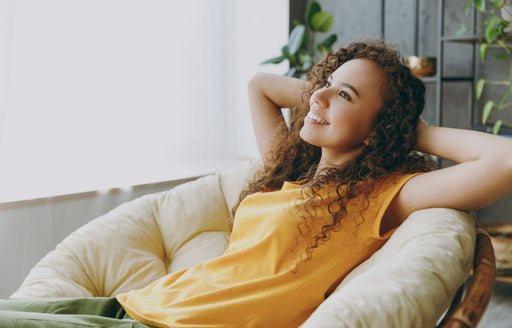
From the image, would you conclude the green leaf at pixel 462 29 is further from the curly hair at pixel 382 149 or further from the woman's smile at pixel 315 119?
the woman's smile at pixel 315 119

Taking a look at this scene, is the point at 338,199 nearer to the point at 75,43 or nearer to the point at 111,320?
the point at 111,320

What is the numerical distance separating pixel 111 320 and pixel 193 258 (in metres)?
0.55

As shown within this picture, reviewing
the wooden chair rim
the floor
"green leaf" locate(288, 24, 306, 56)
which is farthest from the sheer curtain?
the wooden chair rim

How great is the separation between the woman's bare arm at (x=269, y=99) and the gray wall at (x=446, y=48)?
1258 millimetres

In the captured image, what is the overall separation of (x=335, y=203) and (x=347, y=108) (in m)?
0.24

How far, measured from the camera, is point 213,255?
1.74 metres

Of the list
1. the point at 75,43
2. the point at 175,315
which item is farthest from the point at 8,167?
the point at 175,315

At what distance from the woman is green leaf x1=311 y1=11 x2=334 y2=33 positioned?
1714 mm

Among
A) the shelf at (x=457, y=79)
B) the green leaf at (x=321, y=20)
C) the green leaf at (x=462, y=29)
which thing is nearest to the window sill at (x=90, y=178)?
the green leaf at (x=321, y=20)

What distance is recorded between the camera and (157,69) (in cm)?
288

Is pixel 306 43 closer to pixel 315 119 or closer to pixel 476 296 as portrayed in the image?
pixel 315 119

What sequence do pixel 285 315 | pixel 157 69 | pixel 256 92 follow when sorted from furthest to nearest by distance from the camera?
pixel 157 69
pixel 256 92
pixel 285 315

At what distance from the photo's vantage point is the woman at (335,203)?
118cm

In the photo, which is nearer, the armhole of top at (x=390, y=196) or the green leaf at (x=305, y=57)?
the armhole of top at (x=390, y=196)
